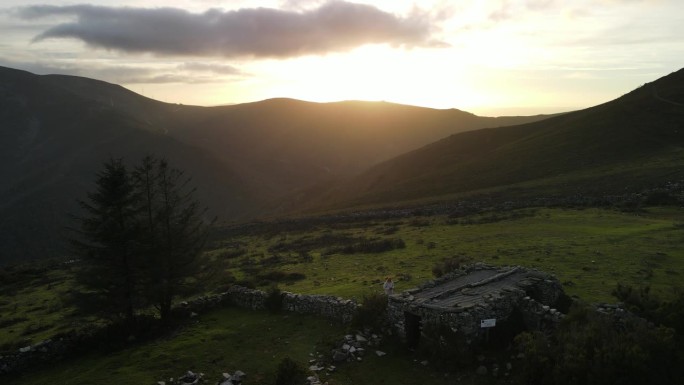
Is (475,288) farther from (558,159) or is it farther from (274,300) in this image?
(558,159)

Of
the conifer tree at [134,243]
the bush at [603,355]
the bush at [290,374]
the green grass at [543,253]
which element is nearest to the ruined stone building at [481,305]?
the bush at [603,355]

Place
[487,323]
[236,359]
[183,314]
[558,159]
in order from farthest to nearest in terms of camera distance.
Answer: [558,159]
[183,314]
[236,359]
[487,323]

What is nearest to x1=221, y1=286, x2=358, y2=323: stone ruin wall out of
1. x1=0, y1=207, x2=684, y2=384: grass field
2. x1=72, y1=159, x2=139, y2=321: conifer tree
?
x1=0, y1=207, x2=684, y2=384: grass field

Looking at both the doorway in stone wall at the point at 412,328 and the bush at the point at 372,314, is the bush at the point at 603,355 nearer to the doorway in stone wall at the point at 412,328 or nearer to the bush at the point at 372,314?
the doorway in stone wall at the point at 412,328

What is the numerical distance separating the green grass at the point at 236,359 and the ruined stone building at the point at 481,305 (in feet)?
5.00

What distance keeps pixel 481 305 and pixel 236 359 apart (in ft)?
31.9

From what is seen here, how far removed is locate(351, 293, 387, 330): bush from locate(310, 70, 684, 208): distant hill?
168 feet

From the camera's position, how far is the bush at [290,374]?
1560cm

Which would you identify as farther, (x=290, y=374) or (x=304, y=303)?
(x=304, y=303)

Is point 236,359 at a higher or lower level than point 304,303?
lower

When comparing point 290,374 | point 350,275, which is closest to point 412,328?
point 290,374

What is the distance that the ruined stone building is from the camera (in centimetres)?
1587

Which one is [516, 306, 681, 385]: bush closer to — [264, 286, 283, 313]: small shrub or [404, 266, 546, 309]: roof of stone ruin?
[404, 266, 546, 309]: roof of stone ruin

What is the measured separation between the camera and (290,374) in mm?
15719
